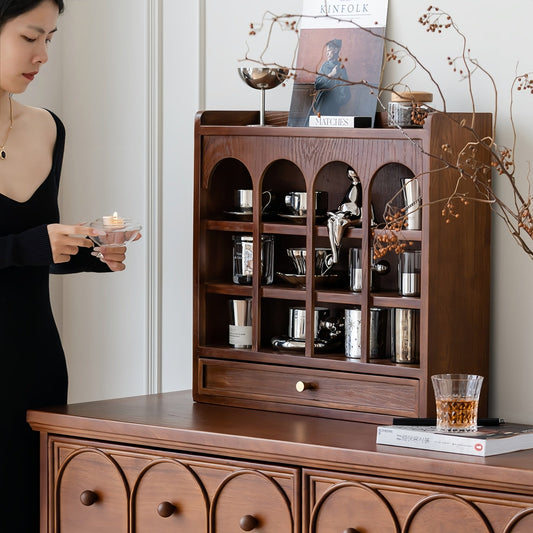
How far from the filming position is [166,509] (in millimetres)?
2576

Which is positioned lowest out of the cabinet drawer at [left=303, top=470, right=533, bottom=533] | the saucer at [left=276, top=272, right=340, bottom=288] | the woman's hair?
the cabinet drawer at [left=303, top=470, right=533, bottom=533]

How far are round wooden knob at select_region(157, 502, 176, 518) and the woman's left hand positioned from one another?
2.00 feet

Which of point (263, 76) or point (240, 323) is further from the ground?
point (263, 76)

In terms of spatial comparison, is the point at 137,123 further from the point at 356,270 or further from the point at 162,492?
the point at 162,492

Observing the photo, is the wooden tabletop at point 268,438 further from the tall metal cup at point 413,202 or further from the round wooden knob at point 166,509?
the tall metal cup at point 413,202

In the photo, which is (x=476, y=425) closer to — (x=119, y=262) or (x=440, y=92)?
(x=440, y=92)

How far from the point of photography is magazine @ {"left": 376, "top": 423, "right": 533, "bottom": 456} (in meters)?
2.25

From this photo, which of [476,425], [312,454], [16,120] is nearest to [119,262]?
[16,120]

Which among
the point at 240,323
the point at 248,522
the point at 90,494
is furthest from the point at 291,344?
the point at 90,494

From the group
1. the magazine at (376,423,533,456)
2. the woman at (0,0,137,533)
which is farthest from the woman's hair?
the magazine at (376,423,533,456)

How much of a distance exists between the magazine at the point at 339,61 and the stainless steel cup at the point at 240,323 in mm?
502

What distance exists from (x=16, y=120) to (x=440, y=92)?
3.70ft

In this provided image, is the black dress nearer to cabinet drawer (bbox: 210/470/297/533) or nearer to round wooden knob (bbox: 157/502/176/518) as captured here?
round wooden knob (bbox: 157/502/176/518)

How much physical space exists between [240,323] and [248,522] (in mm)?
630
